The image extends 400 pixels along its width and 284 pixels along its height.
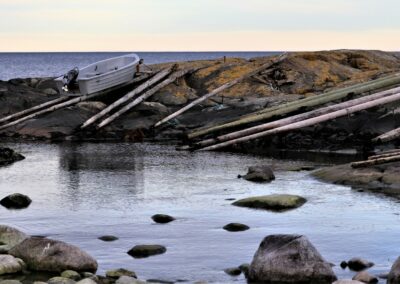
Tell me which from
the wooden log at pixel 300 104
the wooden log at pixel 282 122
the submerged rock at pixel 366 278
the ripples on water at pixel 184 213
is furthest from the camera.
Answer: the wooden log at pixel 300 104

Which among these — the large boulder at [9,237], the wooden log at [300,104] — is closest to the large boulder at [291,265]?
the large boulder at [9,237]

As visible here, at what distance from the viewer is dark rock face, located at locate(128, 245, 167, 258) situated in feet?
50.5

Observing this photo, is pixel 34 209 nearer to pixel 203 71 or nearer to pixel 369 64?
pixel 203 71

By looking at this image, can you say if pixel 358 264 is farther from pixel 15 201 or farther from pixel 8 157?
pixel 8 157

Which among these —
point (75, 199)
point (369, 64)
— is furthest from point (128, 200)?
point (369, 64)

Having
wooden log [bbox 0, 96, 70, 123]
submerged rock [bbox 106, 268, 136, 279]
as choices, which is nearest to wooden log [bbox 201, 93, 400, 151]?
wooden log [bbox 0, 96, 70, 123]

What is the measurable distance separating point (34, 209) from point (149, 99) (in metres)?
24.5

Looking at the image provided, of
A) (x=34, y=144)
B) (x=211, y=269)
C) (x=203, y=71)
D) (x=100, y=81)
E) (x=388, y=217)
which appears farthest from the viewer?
(x=203, y=71)

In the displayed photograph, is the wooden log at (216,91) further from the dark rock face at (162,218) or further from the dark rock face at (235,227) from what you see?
the dark rock face at (235,227)

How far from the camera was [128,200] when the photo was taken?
22.0 metres

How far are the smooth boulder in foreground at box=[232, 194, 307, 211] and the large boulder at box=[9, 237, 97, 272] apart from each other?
A: 22.5ft

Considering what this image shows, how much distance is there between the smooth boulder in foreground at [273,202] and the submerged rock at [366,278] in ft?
22.6

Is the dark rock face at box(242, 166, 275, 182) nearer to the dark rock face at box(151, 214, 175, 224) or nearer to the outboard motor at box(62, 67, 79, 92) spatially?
the dark rock face at box(151, 214, 175, 224)

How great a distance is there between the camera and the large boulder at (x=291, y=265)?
13391 millimetres
